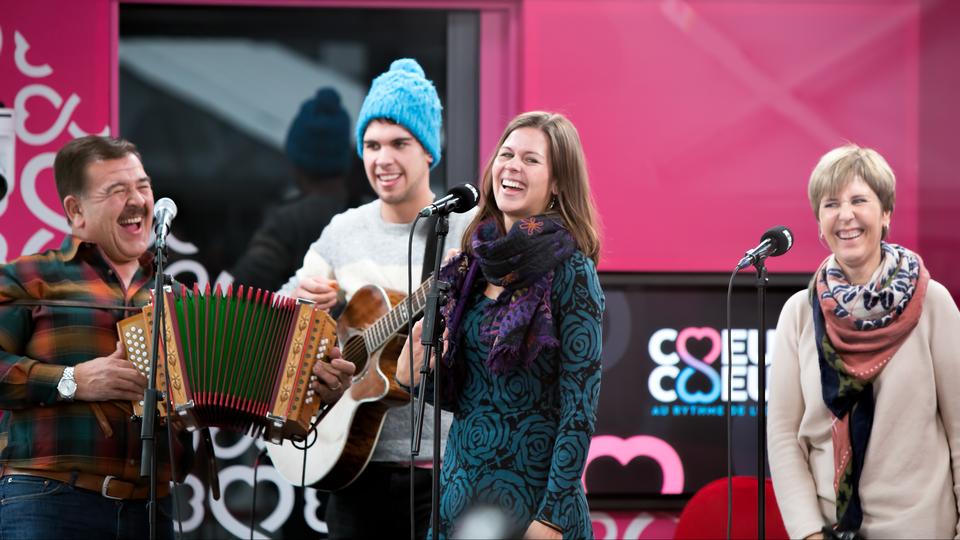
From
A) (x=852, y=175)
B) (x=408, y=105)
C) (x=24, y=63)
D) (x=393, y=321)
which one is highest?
(x=24, y=63)

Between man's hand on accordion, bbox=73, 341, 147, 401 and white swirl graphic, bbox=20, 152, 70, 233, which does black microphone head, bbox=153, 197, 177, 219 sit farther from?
white swirl graphic, bbox=20, 152, 70, 233

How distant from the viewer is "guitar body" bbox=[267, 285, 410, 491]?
3.49 meters

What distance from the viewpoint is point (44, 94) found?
445 centimetres

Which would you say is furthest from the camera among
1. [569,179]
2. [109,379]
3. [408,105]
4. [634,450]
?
[634,450]

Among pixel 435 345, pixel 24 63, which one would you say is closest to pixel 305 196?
pixel 24 63

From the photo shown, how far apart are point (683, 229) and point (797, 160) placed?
1.86ft

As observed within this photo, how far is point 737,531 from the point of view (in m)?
3.77

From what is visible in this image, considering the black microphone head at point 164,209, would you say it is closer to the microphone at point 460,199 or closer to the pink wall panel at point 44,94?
the microphone at point 460,199

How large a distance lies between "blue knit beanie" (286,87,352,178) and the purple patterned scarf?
70.6 inches

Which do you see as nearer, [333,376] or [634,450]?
[333,376]

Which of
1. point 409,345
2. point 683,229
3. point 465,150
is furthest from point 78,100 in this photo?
point 683,229

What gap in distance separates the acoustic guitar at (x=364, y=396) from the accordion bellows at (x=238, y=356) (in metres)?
0.24

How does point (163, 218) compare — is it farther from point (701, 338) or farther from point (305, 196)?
point (701, 338)

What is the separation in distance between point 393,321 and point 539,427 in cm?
89
